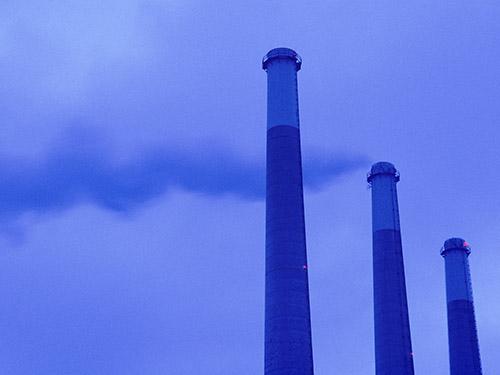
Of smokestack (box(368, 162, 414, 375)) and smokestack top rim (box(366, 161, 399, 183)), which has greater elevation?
smokestack top rim (box(366, 161, 399, 183))

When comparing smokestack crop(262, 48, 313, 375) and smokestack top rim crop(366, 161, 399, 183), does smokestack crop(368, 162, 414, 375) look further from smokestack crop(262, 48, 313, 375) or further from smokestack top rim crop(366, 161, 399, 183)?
smokestack crop(262, 48, 313, 375)

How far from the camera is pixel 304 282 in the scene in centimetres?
3688

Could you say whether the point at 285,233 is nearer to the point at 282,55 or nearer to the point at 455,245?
the point at 282,55

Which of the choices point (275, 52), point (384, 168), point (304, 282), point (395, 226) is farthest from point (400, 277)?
point (275, 52)

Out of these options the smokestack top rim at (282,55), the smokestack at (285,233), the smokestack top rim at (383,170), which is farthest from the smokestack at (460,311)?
the smokestack top rim at (282,55)

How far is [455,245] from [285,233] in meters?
23.1

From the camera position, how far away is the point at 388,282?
48.1 meters

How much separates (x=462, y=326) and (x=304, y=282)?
21.0 meters

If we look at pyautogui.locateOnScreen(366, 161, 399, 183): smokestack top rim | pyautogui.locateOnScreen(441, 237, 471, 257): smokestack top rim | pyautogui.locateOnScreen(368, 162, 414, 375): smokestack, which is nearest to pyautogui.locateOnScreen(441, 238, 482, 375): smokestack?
pyautogui.locateOnScreen(441, 237, 471, 257): smokestack top rim

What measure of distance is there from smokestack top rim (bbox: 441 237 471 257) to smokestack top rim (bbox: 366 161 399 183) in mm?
8382

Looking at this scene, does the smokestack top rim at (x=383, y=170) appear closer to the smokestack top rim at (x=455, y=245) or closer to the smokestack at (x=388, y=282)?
the smokestack at (x=388, y=282)

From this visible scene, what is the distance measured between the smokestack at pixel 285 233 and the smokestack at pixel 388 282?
11.6 m

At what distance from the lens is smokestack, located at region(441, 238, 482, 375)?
2073 inches

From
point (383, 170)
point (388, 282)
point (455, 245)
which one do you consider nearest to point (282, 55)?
point (383, 170)
